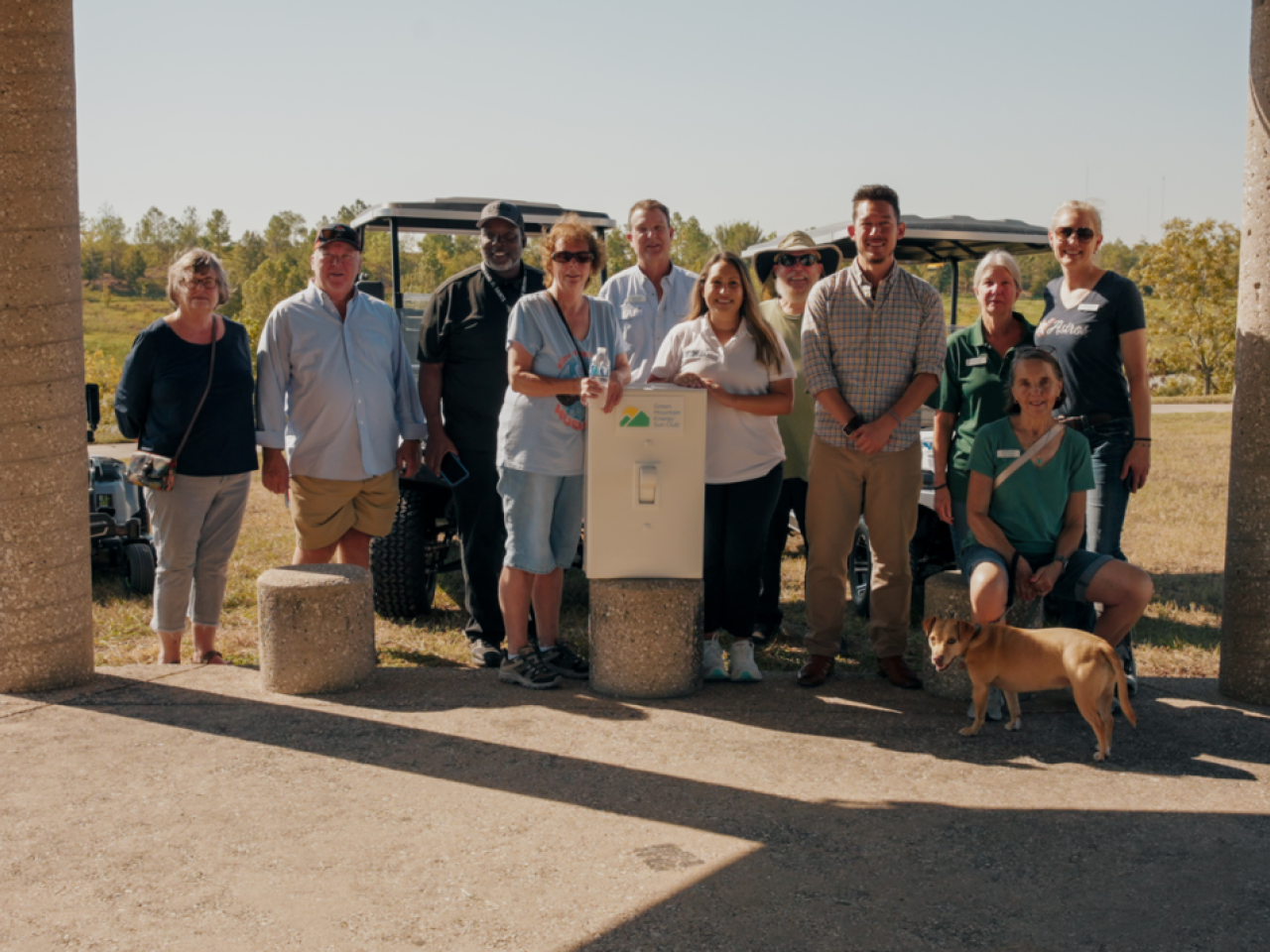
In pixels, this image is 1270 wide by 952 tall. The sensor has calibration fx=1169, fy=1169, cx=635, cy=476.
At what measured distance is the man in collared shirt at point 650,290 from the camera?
19.0ft

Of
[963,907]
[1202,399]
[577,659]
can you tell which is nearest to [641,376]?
[577,659]

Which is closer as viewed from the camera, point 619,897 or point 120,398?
point 619,897

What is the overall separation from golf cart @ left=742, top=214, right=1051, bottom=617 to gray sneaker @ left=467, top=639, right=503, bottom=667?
178cm

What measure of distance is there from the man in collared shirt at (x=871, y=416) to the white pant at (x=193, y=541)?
8.55ft

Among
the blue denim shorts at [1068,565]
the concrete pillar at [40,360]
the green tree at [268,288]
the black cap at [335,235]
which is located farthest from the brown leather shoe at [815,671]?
the green tree at [268,288]

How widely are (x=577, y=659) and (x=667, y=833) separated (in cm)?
179

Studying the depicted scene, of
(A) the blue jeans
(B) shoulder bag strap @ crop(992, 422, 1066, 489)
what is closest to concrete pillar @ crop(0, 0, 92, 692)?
(B) shoulder bag strap @ crop(992, 422, 1066, 489)

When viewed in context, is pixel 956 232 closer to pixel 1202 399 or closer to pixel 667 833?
pixel 667 833

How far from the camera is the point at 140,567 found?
24.2ft

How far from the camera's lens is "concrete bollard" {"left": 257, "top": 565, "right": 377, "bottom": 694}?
4816 millimetres

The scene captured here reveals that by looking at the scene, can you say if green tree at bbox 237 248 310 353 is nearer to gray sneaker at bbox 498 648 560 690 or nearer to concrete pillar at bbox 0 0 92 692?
concrete pillar at bbox 0 0 92 692

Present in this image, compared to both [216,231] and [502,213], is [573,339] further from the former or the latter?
[216,231]

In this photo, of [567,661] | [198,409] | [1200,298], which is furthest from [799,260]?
[1200,298]

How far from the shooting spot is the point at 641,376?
5.61 metres
